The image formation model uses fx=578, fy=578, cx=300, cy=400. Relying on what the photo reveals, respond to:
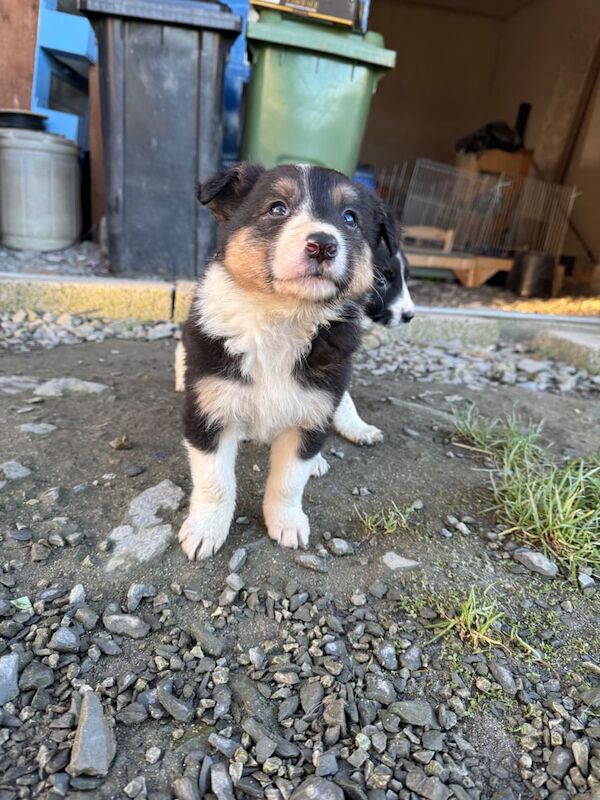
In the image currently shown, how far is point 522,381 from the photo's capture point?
4488mm

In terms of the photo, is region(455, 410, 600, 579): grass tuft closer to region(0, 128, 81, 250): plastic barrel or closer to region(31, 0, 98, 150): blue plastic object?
region(0, 128, 81, 250): plastic barrel

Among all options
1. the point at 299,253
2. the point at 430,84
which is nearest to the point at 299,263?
the point at 299,253

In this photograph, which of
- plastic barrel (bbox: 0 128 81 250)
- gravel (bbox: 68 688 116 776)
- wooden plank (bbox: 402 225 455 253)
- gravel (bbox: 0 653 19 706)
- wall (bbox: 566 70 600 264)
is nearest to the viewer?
gravel (bbox: 68 688 116 776)

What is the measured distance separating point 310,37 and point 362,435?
366 centimetres

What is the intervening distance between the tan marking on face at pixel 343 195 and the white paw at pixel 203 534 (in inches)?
48.8

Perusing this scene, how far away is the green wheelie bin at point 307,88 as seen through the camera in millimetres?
4859

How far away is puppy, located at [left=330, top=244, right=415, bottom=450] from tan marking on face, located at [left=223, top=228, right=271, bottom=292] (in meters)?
1.01

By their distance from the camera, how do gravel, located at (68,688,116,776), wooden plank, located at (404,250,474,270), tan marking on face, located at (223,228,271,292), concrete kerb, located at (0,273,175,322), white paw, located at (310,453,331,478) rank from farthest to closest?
wooden plank, located at (404,250,474,270) → concrete kerb, located at (0,273,175,322) → white paw, located at (310,453,331,478) → tan marking on face, located at (223,228,271,292) → gravel, located at (68,688,116,776)

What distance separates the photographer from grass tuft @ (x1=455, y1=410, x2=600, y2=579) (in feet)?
7.54

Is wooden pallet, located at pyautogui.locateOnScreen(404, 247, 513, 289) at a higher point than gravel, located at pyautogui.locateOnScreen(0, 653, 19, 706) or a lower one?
higher

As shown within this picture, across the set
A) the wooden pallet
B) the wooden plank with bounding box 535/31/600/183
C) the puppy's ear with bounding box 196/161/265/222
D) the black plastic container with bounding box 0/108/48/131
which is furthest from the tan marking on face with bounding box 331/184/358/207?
the wooden plank with bounding box 535/31/600/183

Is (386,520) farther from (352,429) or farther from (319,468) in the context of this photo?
(352,429)

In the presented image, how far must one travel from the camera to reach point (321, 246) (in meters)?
1.81

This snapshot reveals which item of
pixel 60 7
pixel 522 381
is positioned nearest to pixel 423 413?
pixel 522 381
